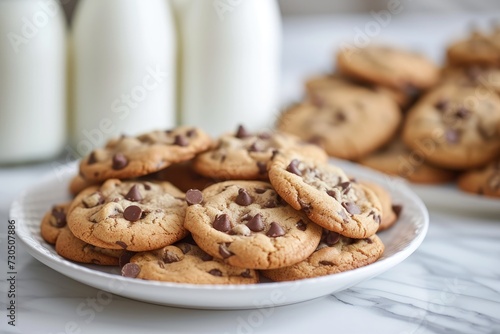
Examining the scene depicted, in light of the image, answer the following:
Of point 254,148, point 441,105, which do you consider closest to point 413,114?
point 441,105

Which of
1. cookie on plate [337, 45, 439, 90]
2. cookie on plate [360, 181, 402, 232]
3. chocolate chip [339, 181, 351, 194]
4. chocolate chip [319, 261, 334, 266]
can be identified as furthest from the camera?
cookie on plate [337, 45, 439, 90]

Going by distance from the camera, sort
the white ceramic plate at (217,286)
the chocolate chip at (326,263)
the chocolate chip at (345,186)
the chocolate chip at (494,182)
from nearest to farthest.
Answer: the white ceramic plate at (217,286) → the chocolate chip at (326,263) → the chocolate chip at (345,186) → the chocolate chip at (494,182)

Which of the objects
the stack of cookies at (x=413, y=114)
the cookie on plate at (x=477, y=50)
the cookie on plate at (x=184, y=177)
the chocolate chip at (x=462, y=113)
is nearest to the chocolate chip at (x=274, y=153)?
the cookie on plate at (x=184, y=177)

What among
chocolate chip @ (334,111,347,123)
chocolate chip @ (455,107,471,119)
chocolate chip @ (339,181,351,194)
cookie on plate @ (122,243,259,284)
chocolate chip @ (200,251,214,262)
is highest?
chocolate chip @ (455,107,471,119)

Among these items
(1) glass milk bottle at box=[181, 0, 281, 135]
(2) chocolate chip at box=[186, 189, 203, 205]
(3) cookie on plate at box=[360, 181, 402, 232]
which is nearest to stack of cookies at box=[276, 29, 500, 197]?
(1) glass milk bottle at box=[181, 0, 281, 135]

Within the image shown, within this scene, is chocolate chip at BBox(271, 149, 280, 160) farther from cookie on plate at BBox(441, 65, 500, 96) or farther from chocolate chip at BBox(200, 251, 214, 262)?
cookie on plate at BBox(441, 65, 500, 96)

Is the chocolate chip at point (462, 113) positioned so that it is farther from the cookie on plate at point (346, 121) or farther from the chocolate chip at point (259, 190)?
the chocolate chip at point (259, 190)
